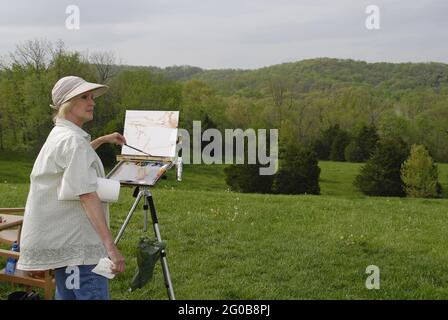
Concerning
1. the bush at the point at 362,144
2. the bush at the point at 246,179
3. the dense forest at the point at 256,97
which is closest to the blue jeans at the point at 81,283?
the dense forest at the point at 256,97

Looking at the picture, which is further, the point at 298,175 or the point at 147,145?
the point at 298,175

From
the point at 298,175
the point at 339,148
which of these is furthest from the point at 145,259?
the point at 339,148

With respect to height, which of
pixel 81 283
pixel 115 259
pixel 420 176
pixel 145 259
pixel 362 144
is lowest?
pixel 420 176

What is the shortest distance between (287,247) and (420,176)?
48.6 metres

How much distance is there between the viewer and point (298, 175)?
177 feet

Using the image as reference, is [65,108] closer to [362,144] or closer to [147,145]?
[147,145]

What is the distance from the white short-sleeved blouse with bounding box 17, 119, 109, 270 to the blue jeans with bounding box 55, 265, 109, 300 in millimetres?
81

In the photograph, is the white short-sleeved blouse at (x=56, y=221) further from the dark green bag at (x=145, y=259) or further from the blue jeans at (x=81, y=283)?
the dark green bag at (x=145, y=259)

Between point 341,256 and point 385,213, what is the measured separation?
13.9ft

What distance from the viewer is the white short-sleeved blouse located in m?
3.36

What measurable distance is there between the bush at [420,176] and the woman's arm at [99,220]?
174 ft

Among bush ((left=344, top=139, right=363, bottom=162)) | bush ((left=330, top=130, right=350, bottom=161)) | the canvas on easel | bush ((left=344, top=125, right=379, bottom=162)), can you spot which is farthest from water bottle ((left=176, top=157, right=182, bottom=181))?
bush ((left=330, top=130, right=350, bottom=161))

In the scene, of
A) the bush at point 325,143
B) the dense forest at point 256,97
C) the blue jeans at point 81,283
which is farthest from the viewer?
the bush at point 325,143

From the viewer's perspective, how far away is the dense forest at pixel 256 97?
49.5 meters
